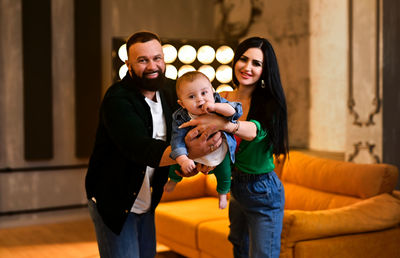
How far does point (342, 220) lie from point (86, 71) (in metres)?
3.75

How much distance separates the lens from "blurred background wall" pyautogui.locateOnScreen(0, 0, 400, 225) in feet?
15.3

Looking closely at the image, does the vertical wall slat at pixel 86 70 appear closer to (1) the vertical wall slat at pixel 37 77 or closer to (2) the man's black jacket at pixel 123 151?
(1) the vertical wall slat at pixel 37 77

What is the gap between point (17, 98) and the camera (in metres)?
5.41

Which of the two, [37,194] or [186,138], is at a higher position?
[186,138]

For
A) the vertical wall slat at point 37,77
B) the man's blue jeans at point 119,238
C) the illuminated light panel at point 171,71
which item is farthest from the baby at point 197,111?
the vertical wall slat at point 37,77

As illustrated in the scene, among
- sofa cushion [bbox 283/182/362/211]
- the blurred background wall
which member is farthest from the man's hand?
the blurred background wall

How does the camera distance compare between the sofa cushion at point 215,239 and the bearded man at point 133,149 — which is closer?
the bearded man at point 133,149

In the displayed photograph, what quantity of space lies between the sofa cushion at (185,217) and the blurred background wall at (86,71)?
124 centimetres

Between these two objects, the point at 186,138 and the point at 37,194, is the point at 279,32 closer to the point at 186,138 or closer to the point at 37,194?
the point at 37,194

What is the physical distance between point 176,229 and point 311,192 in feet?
3.57

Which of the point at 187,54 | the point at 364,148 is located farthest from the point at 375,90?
the point at 187,54

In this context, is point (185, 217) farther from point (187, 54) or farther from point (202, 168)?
point (202, 168)

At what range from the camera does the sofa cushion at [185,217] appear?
3.75 meters

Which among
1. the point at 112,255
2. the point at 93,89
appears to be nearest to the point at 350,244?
the point at 112,255
